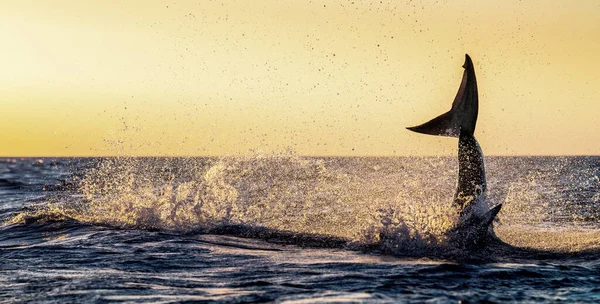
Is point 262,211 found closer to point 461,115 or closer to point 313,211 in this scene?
point 313,211

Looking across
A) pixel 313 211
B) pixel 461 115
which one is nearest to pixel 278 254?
pixel 461 115

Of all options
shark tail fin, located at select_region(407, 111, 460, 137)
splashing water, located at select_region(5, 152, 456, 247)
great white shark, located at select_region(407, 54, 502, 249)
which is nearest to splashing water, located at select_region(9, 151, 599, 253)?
splashing water, located at select_region(5, 152, 456, 247)

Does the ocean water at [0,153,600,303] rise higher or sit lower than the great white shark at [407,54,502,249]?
lower

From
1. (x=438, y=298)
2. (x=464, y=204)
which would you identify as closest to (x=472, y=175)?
(x=464, y=204)

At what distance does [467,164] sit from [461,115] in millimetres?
1060

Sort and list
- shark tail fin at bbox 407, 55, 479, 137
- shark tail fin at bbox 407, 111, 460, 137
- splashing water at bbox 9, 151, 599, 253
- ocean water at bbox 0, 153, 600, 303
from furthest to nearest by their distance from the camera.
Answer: splashing water at bbox 9, 151, 599, 253
shark tail fin at bbox 407, 111, 460, 137
shark tail fin at bbox 407, 55, 479, 137
ocean water at bbox 0, 153, 600, 303

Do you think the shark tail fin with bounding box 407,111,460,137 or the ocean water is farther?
the shark tail fin with bounding box 407,111,460,137

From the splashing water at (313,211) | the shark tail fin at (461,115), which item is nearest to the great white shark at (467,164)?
the shark tail fin at (461,115)

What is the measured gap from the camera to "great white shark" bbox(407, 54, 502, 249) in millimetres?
14148

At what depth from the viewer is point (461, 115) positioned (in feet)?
47.0

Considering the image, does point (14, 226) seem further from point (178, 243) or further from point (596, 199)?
point (596, 199)

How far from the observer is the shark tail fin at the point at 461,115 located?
555 inches

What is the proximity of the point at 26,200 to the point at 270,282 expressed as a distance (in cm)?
2340

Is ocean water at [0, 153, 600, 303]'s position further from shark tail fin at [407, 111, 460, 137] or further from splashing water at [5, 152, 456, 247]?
shark tail fin at [407, 111, 460, 137]
